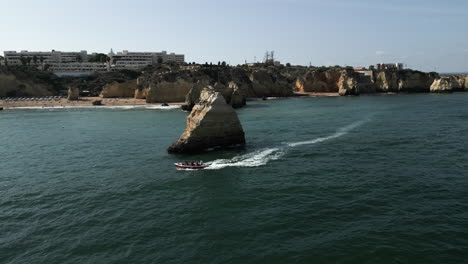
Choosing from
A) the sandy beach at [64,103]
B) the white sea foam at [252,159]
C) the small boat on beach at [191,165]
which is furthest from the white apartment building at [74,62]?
the small boat on beach at [191,165]

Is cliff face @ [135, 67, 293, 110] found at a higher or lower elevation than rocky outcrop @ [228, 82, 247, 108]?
higher

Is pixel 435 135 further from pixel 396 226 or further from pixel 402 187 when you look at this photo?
pixel 396 226

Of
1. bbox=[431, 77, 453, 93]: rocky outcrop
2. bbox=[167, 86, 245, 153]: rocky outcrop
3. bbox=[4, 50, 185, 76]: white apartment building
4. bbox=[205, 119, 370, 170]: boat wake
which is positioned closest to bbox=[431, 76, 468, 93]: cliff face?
bbox=[431, 77, 453, 93]: rocky outcrop

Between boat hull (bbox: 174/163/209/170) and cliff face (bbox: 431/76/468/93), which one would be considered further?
cliff face (bbox: 431/76/468/93)

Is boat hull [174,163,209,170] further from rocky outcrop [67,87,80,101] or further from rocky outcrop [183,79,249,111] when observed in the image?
rocky outcrop [67,87,80,101]

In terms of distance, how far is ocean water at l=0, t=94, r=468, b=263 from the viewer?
63.4 feet

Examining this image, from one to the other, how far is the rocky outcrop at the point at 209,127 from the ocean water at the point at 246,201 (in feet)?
5.69

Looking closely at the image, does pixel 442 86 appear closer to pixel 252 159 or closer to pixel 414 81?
pixel 414 81

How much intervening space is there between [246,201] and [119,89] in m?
108

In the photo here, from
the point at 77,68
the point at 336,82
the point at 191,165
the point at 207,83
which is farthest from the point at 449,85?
the point at 77,68

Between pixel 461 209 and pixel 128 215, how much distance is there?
22.0 meters

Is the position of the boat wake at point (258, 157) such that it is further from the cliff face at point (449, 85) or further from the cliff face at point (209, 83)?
the cliff face at point (449, 85)

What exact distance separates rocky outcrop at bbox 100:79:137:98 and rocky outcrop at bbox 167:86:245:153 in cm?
8643

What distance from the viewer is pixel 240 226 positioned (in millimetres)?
22109
